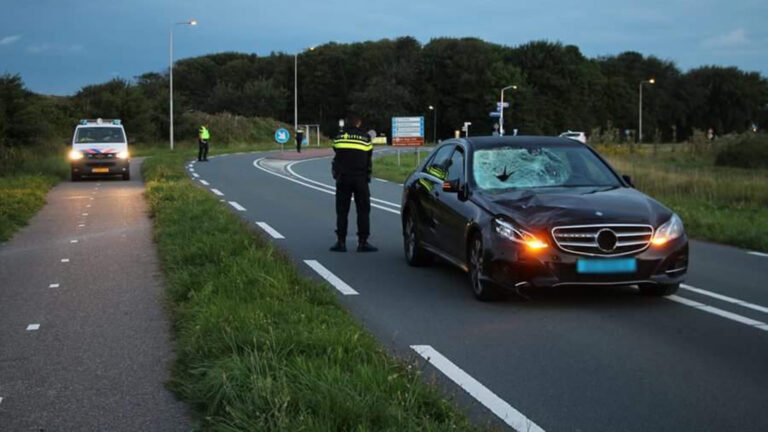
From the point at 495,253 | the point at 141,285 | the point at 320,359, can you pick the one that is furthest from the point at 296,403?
the point at 141,285

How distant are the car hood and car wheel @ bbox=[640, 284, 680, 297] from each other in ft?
2.25

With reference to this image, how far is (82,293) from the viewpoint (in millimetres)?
8211

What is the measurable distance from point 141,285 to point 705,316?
529 centimetres

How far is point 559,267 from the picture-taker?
23.4ft

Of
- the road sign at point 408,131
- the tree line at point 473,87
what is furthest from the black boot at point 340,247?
the tree line at point 473,87

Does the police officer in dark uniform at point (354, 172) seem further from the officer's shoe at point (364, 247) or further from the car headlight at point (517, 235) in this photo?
the car headlight at point (517, 235)

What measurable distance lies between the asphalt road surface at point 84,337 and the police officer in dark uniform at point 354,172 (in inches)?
97.5

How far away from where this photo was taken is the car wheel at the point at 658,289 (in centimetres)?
784

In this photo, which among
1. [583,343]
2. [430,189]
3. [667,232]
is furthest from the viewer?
[430,189]

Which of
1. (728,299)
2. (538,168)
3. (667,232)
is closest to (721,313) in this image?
(728,299)

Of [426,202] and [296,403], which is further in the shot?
[426,202]

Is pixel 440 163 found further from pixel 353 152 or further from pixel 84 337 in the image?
pixel 84 337

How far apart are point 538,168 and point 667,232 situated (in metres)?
1.65

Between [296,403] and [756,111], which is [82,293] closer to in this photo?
[296,403]
